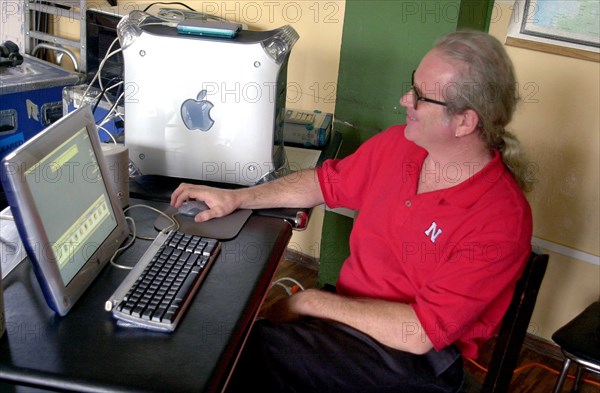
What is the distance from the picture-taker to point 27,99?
7.39ft

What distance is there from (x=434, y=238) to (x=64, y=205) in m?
0.80

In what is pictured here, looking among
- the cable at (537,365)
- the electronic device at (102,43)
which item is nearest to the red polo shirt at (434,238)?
the cable at (537,365)

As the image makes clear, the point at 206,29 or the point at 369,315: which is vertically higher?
the point at 206,29

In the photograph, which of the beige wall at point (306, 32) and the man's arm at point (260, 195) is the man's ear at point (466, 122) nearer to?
the man's arm at point (260, 195)

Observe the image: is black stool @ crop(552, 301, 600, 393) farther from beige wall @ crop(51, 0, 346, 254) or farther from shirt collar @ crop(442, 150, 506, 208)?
beige wall @ crop(51, 0, 346, 254)

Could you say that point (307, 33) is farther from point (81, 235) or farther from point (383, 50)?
point (81, 235)

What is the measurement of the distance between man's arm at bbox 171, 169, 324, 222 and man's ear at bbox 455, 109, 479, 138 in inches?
17.1

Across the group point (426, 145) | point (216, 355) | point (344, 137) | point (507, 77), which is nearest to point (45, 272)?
point (216, 355)

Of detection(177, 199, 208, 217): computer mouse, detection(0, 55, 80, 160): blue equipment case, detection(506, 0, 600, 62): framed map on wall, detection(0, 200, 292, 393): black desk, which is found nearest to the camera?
detection(0, 200, 292, 393): black desk

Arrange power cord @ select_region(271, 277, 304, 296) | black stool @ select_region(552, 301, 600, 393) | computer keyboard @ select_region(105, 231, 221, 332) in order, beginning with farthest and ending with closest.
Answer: power cord @ select_region(271, 277, 304, 296), black stool @ select_region(552, 301, 600, 393), computer keyboard @ select_region(105, 231, 221, 332)

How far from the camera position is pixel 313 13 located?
2482 millimetres

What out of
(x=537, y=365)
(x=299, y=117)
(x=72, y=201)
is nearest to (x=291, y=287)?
(x=299, y=117)

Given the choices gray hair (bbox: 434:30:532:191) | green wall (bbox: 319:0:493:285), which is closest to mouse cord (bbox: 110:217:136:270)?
gray hair (bbox: 434:30:532:191)

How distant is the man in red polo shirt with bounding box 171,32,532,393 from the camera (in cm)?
135
